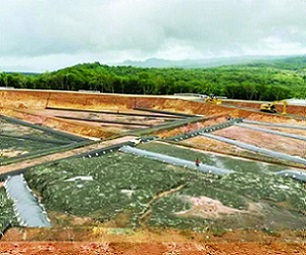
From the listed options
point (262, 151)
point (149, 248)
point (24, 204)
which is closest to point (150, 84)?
point (262, 151)

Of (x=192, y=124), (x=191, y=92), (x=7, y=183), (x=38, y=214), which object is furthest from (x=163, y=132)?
(x=191, y=92)

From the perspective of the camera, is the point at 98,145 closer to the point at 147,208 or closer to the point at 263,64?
the point at 147,208

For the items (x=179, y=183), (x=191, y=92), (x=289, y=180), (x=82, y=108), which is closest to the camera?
(x=179, y=183)

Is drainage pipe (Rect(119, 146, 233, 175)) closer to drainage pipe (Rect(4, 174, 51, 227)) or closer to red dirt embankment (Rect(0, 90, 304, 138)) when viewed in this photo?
drainage pipe (Rect(4, 174, 51, 227))

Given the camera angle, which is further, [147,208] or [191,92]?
[191,92]

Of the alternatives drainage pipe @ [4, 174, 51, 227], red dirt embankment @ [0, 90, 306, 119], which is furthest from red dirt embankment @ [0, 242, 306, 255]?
red dirt embankment @ [0, 90, 306, 119]

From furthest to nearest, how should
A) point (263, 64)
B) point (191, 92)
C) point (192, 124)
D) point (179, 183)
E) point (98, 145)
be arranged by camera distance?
1. point (263, 64)
2. point (191, 92)
3. point (192, 124)
4. point (98, 145)
5. point (179, 183)

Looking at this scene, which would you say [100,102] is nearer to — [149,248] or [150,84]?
[150,84]

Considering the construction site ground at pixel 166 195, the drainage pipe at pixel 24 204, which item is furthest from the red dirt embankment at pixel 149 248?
the drainage pipe at pixel 24 204

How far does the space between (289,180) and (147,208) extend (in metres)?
2.69

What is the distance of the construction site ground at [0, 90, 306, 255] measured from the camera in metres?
3.16

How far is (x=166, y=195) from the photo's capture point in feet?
16.7

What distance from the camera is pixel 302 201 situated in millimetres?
5145

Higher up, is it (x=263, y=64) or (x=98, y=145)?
(x=263, y=64)
